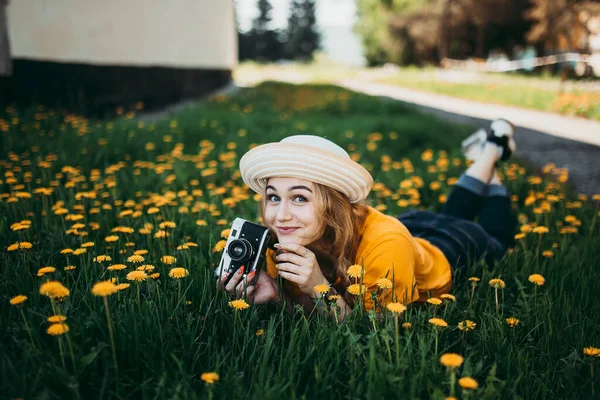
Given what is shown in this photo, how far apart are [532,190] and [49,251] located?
323 cm

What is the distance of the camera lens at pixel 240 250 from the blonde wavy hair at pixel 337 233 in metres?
0.27

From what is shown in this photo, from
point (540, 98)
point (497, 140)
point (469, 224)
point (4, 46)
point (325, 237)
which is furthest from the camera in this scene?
point (540, 98)

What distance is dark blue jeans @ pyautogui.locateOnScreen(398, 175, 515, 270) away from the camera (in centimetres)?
252

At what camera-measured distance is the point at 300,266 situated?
1.64 m

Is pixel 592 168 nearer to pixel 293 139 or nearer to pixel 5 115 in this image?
pixel 293 139

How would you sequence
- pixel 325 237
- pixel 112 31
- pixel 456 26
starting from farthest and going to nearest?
pixel 456 26 → pixel 112 31 → pixel 325 237

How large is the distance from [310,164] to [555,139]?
5.06 meters

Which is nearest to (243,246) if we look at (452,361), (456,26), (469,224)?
(452,361)

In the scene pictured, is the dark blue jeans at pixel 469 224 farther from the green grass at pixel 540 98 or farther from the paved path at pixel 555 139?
the green grass at pixel 540 98

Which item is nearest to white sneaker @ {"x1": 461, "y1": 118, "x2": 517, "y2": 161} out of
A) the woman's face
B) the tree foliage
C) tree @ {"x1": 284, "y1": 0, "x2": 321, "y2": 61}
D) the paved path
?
the paved path

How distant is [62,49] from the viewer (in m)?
6.22

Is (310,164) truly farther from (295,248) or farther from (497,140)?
(497,140)

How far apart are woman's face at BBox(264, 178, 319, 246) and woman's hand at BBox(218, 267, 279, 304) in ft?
0.60

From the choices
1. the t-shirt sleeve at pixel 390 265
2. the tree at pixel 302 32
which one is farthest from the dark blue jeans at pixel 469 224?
the tree at pixel 302 32
